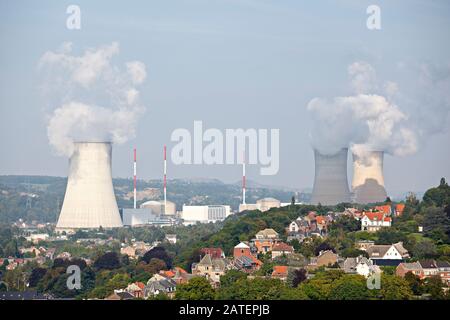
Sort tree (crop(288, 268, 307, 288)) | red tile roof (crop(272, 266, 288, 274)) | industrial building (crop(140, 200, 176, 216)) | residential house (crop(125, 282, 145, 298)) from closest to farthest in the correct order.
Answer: tree (crop(288, 268, 307, 288))
residential house (crop(125, 282, 145, 298))
red tile roof (crop(272, 266, 288, 274))
industrial building (crop(140, 200, 176, 216))

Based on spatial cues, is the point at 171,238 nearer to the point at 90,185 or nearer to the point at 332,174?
the point at 90,185

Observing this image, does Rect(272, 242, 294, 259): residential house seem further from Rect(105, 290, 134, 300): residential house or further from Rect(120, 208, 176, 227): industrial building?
Rect(120, 208, 176, 227): industrial building

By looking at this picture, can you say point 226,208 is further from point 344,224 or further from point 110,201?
point 344,224

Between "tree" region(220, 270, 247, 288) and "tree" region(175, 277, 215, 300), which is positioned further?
"tree" region(220, 270, 247, 288)

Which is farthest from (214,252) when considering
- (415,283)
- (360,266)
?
(415,283)

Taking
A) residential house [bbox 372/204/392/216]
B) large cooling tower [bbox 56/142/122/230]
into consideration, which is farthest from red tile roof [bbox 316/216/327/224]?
large cooling tower [bbox 56/142/122/230]
